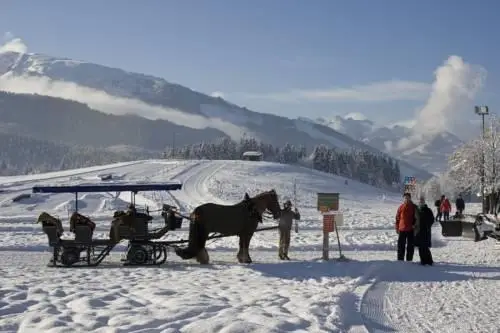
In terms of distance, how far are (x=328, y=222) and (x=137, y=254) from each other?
5.48 meters

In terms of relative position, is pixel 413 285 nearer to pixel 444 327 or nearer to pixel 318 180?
pixel 444 327

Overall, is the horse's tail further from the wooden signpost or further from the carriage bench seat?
the carriage bench seat

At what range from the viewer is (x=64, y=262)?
17.8 m

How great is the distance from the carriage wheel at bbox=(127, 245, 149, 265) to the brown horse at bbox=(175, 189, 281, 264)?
0.92 m

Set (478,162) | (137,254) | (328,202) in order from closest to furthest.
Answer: (137,254) → (328,202) → (478,162)

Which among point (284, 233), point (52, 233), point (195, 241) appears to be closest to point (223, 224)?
point (195, 241)

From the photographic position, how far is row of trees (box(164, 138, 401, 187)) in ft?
506

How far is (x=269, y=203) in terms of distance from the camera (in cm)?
1792

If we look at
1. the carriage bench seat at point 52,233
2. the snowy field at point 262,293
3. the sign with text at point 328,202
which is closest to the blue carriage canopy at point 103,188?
the carriage bench seat at point 52,233

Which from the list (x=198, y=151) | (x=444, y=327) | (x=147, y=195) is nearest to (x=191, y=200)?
(x=147, y=195)

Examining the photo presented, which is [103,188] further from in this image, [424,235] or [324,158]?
[324,158]

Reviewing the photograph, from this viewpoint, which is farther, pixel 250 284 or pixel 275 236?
pixel 275 236

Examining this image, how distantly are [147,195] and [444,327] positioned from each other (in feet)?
181

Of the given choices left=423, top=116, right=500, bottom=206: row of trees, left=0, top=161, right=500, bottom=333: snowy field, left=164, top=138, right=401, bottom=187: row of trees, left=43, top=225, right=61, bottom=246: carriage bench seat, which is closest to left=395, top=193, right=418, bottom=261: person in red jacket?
left=0, top=161, right=500, bottom=333: snowy field
